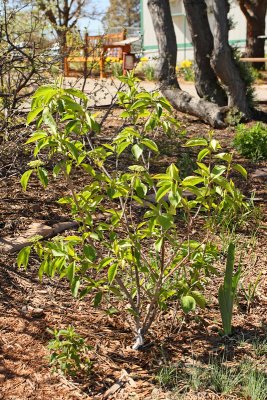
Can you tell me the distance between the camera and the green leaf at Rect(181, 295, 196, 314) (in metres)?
2.74

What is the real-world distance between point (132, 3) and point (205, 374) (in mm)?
54585

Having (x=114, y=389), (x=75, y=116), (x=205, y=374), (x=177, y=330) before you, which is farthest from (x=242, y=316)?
(x=75, y=116)

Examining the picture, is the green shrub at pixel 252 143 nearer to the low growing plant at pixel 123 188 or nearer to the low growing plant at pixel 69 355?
the low growing plant at pixel 123 188

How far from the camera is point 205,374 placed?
9.11 feet

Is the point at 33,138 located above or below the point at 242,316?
above

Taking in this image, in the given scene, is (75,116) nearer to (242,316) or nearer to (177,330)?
(177,330)

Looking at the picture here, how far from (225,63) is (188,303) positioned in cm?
672

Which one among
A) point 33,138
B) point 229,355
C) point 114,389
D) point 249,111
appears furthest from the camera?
point 249,111

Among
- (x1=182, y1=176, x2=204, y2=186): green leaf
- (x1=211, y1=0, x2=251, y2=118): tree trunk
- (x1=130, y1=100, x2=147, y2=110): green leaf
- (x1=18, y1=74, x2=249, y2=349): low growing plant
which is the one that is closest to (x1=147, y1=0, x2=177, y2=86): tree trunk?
(x1=211, y1=0, x2=251, y2=118): tree trunk

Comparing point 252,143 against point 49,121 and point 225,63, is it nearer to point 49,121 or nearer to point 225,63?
point 225,63

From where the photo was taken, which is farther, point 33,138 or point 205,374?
point 205,374

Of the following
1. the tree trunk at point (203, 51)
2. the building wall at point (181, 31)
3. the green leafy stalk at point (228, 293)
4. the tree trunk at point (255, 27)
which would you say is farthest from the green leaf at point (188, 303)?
the building wall at point (181, 31)

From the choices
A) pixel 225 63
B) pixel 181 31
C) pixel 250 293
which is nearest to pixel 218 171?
pixel 250 293

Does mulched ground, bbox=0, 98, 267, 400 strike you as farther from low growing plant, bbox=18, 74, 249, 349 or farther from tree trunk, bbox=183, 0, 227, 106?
tree trunk, bbox=183, 0, 227, 106
